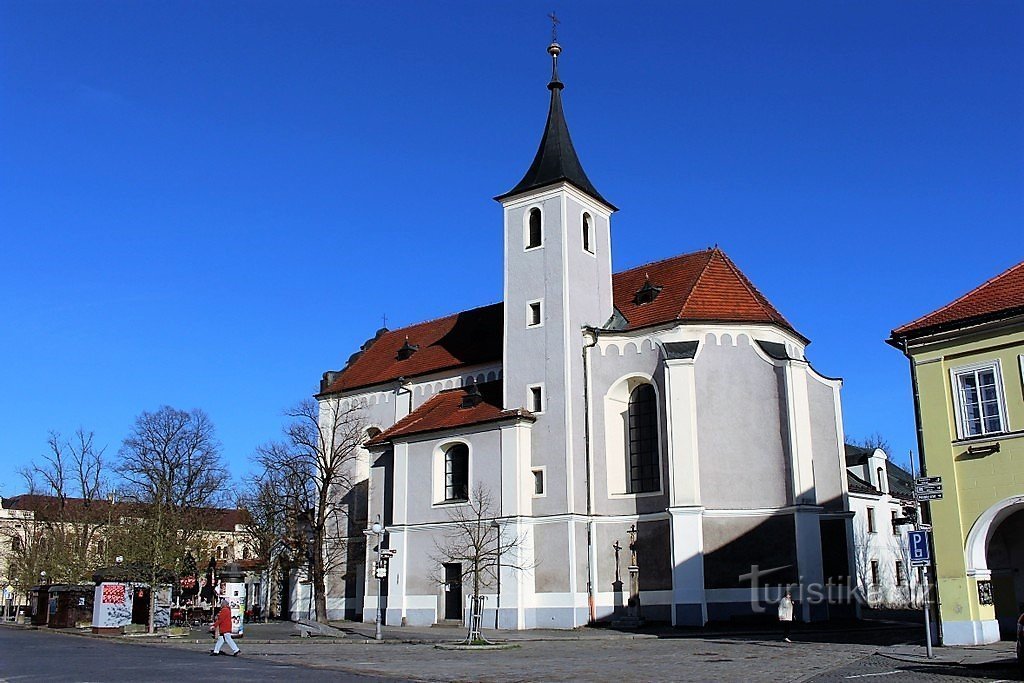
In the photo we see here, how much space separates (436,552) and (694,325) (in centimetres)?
1441

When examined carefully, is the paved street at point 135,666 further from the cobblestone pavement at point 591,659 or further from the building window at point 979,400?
the building window at point 979,400

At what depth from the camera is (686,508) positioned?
35062 millimetres

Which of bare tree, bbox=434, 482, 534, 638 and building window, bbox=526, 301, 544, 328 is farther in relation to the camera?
building window, bbox=526, 301, 544, 328

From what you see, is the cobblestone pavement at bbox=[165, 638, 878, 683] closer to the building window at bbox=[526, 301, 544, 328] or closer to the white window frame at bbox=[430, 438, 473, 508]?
the white window frame at bbox=[430, 438, 473, 508]

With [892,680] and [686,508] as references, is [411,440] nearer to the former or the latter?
[686,508]

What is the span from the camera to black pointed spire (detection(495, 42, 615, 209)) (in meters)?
41.8

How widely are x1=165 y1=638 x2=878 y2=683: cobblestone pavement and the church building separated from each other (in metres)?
6.42

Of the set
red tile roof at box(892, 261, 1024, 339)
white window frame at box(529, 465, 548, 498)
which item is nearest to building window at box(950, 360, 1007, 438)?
red tile roof at box(892, 261, 1024, 339)

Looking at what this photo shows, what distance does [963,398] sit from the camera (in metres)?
22.9

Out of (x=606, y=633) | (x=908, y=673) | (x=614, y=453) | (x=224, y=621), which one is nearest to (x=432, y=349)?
(x=614, y=453)

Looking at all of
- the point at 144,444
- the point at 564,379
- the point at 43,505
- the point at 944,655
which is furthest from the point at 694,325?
the point at 43,505

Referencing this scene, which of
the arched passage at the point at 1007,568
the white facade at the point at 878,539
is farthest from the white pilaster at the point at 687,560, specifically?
the arched passage at the point at 1007,568

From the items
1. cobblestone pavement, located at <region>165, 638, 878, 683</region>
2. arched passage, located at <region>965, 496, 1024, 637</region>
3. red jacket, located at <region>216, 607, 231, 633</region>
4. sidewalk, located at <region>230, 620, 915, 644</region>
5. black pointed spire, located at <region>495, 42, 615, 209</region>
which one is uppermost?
black pointed spire, located at <region>495, 42, 615, 209</region>

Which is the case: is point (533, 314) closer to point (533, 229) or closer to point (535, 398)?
point (535, 398)
